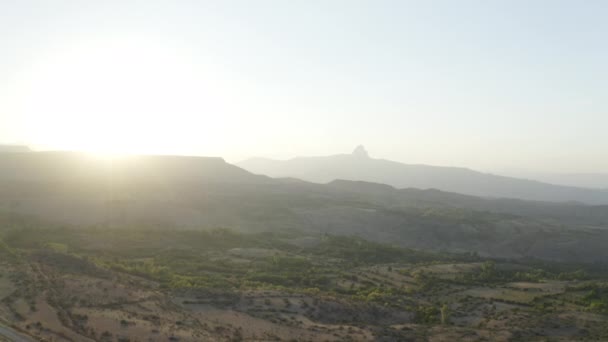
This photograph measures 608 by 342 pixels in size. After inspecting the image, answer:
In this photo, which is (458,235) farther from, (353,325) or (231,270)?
(353,325)

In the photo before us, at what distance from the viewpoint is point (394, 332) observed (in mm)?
25156

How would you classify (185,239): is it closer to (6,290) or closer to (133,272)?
(133,272)

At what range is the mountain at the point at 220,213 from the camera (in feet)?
228

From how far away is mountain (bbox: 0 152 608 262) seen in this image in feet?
228

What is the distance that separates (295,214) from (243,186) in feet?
106

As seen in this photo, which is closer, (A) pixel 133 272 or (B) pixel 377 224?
(A) pixel 133 272

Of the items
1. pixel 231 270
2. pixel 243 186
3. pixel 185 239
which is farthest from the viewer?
pixel 243 186

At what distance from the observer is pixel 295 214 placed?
290ft

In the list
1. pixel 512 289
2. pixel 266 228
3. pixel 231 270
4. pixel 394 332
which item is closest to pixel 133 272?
pixel 231 270

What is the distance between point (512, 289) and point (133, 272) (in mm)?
32302

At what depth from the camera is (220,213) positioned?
8125cm

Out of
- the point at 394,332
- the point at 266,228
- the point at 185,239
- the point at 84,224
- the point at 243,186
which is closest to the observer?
the point at 394,332

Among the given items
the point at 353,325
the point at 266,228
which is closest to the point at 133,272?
the point at 353,325

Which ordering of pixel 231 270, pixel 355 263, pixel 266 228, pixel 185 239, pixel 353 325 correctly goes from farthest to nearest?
pixel 266 228, pixel 185 239, pixel 355 263, pixel 231 270, pixel 353 325
